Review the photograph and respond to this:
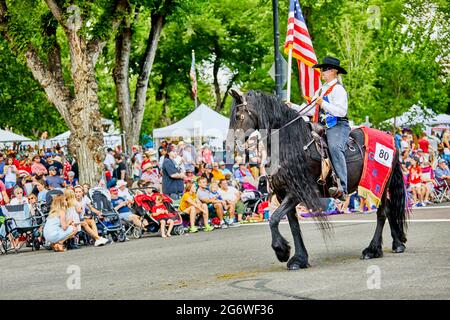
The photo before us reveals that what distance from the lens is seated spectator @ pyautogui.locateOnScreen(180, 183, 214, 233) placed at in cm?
2123

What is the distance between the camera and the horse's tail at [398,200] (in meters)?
13.2

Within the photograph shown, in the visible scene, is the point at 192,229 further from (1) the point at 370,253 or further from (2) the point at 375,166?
(1) the point at 370,253

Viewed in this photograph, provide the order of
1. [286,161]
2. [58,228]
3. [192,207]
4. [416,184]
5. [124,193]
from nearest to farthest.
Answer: [286,161], [58,228], [124,193], [192,207], [416,184]

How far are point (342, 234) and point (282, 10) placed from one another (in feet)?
90.3

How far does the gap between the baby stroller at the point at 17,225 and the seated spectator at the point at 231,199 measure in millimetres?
5368

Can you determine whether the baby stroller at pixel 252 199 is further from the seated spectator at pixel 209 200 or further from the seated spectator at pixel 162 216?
the seated spectator at pixel 162 216

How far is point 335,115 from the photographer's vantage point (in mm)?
12180

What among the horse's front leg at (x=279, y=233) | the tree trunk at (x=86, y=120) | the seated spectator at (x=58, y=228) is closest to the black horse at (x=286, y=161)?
the horse's front leg at (x=279, y=233)

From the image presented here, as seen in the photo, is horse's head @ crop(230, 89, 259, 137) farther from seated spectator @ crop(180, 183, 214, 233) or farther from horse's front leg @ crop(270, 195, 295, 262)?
seated spectator @ crop(180, 183, 214, 233)

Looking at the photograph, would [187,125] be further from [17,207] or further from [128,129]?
[17,207]

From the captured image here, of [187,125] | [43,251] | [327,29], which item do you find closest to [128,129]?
[187,125]

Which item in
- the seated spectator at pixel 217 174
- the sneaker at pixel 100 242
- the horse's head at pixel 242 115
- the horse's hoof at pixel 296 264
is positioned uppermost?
the horse's head at pixel 242 115

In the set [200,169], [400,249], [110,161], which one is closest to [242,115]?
[400,249]

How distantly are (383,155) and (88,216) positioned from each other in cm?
836
